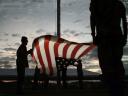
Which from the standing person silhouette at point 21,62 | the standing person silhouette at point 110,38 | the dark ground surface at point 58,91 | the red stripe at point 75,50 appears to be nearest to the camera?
the standing person silhouette at point 110,38

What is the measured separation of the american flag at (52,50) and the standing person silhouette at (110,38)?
6.19m

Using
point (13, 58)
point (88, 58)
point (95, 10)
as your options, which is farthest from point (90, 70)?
point (95, 10)

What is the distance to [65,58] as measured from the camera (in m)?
9.93

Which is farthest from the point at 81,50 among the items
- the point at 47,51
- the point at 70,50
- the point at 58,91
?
the point at 58,91

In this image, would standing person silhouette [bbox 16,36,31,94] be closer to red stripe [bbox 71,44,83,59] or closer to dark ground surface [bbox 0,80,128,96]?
dark ground surface [bbox 0,80,128,96]

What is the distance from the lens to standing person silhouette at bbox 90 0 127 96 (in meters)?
3.37

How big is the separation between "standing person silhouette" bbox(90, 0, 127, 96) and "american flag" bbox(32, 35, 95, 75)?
6.19 m

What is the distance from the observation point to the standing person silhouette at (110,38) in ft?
11.1

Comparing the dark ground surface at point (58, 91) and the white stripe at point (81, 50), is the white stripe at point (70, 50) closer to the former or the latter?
the white stripe at point (81, 50)

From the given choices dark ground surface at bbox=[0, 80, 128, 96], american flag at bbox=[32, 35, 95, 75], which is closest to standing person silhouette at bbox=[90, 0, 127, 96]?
dark ground surface at bbox=[0, 80, 128, 96]

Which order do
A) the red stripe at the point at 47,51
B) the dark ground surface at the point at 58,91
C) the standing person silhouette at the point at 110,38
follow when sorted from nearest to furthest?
the standing person silhouette at the point at 110,38 → the dark ground surface at the point at 58,91 → the red stripe at the point at 47,51

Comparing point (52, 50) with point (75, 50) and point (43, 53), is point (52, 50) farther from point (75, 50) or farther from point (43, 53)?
point (75, 50)

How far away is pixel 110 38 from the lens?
349 cm

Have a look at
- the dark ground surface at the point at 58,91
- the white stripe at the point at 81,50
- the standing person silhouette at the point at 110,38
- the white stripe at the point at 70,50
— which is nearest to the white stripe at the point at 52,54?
the white stripe at the point at 70,50
